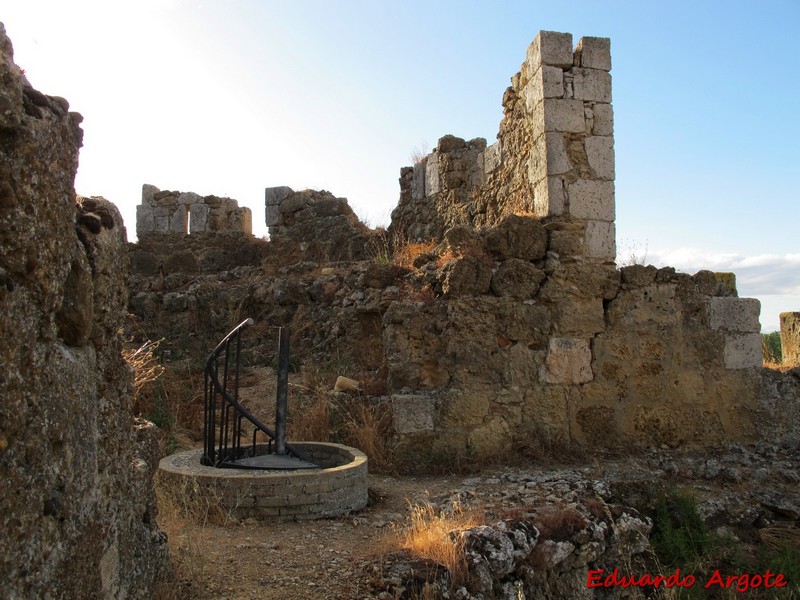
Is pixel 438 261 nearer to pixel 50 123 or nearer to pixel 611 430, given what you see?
pixel 611 430

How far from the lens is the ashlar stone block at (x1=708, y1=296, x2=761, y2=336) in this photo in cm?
712

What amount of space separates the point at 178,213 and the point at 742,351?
9.82m

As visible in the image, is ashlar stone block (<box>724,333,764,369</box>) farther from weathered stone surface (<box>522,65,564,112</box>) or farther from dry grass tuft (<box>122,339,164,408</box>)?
dry grass tuft (<box>122,339,164,408</box>)

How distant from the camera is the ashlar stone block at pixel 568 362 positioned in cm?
664

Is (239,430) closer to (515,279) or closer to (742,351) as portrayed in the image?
(515,279)

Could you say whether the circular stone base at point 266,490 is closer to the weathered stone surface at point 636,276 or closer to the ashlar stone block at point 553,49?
the weathered stone surface at point 636,276

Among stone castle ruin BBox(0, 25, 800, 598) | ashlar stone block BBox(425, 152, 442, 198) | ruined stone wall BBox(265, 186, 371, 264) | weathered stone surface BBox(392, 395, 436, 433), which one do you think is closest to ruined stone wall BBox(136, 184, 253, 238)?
ruined stone wall BBox(265, 186, 371, 264)

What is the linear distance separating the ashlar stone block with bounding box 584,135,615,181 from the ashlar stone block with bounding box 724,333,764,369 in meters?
2.06

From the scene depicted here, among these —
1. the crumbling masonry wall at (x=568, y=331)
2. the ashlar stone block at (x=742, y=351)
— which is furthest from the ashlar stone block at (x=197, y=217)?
the ashlar stone block at (x=742, y=351)

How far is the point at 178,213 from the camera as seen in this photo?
13055 mm

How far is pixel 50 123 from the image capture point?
2250 mm

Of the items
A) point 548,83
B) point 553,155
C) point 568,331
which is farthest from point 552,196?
point 568,331

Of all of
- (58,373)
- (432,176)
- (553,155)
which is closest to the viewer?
(58,373)

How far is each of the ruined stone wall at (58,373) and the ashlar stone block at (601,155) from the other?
513 cm
